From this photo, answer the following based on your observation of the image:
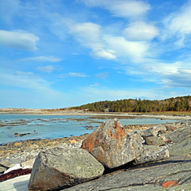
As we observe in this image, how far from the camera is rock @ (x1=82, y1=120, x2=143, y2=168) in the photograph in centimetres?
571

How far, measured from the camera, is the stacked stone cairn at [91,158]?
5.02 metres

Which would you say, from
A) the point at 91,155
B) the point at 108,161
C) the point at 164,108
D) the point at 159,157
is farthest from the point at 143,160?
the point at 164,108

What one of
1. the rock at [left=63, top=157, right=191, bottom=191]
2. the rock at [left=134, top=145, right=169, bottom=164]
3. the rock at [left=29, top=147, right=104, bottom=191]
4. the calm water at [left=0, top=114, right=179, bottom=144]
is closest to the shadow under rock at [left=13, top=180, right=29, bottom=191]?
the rock at [left=29, top=147, right=104, bottom=191]

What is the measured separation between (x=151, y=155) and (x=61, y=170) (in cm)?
276

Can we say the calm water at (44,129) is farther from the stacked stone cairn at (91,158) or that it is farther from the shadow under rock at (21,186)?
the stacked stone cairn at (91,158)

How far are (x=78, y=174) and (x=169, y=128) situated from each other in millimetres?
15414

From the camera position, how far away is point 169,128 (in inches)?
736

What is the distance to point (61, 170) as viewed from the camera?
16.0 ft

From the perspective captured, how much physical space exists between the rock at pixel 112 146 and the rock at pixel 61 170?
0.38m

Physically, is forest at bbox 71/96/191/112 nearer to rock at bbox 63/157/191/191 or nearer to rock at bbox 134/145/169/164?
rock at bbox 134/145/169/164

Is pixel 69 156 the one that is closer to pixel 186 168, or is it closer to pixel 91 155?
pixel 91 155

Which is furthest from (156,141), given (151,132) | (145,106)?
(145,106)

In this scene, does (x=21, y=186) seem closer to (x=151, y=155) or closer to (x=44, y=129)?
(x=151, y=155)

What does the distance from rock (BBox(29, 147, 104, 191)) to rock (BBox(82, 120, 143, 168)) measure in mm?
378
